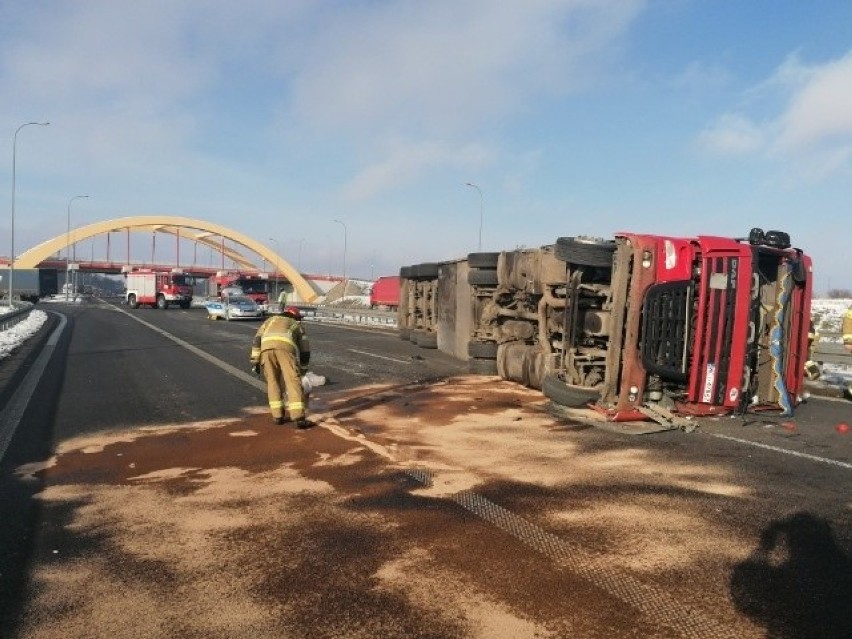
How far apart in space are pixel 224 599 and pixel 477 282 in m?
9.78

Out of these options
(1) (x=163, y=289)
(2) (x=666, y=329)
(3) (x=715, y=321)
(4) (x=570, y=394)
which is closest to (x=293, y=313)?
(4) (x=570, y=394)

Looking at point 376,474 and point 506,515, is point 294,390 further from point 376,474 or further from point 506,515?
point 506,515

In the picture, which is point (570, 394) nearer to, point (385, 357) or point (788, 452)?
point (788, 452)

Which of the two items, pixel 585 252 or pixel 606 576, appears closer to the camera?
pixel 606 576

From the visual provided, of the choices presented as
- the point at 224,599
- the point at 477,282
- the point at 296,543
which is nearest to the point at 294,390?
the point at 296,543

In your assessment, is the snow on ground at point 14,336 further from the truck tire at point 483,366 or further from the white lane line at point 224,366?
the truck tire at point 483,366

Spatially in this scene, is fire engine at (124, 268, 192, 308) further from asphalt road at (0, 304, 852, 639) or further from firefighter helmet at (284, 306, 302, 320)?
firefighter helmet at (284, 306, 302, 320)

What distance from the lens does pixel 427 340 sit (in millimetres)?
16828

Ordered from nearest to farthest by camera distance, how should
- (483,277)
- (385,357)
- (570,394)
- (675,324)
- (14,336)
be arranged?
(675,324) → (570,394) → (483,277) → (385,357) → (14,336)

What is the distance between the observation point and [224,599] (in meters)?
3.17

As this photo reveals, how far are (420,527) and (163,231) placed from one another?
5033 inches

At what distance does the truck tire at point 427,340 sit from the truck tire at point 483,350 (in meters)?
4.52

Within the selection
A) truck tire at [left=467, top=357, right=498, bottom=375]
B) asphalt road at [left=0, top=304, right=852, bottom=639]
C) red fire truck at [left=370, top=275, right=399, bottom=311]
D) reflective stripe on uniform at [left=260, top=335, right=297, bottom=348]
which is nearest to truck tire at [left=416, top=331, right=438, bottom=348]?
truck tire at [left=467, top=357, right=498, bottom=375]

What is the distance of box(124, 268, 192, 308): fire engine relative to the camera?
43.5 meters
